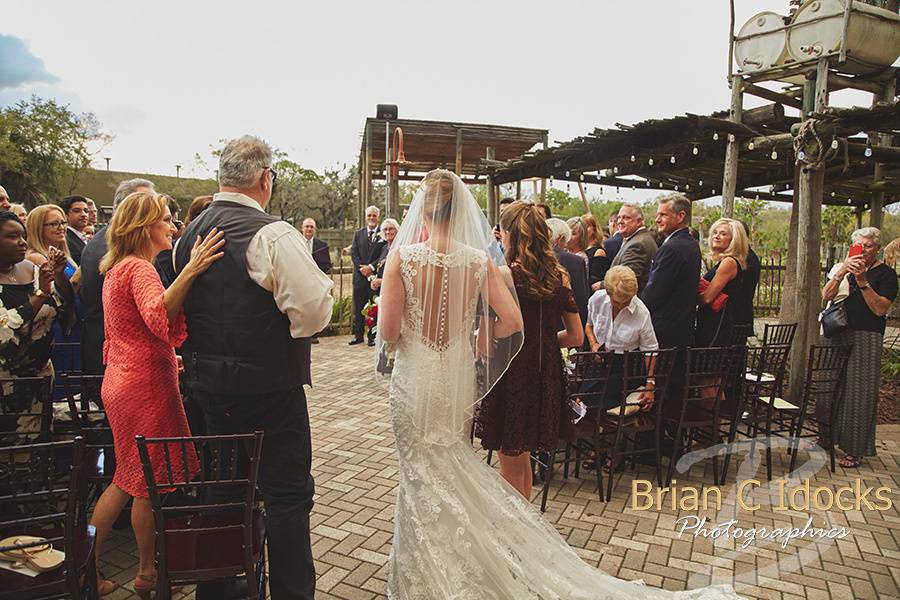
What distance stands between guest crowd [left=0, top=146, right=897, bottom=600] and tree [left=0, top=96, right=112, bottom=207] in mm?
24459

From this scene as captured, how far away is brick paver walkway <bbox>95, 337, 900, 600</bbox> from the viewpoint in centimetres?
284

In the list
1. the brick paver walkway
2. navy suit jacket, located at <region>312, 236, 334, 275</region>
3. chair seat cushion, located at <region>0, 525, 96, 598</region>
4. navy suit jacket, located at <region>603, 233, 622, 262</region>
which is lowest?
the brick paver walkway

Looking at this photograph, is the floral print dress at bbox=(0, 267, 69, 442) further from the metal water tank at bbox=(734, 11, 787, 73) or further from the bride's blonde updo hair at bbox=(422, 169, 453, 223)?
the metal water tank at bbox=(734, 11, 787, 73)

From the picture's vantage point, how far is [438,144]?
49.7 feet

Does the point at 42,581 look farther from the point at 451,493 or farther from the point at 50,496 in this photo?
the point at 451,493

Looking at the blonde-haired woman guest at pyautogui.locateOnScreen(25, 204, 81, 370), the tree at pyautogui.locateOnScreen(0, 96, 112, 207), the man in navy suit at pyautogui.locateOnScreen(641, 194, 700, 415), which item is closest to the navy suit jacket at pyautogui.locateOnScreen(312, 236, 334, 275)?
the blonde-haired woman guest at pyautogui.locateOnScreen(25, 204, 81, 370)

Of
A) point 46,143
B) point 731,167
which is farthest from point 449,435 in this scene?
point 46,143

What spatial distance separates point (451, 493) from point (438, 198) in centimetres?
135

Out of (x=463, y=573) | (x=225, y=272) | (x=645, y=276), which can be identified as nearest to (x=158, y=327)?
(x=225, y=272)

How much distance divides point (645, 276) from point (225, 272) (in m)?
3.86

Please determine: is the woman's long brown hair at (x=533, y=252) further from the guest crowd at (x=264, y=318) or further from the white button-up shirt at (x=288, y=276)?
the white button-up shirt at (x=288, y=276)

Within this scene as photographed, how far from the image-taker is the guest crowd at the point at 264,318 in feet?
7.38

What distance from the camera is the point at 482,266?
104 inches

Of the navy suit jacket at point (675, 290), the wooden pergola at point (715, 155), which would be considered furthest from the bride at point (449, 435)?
the wooden pergola at point (715, 155)
